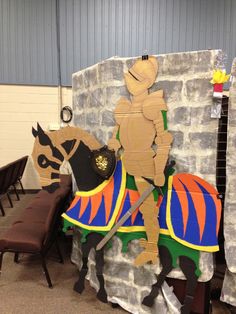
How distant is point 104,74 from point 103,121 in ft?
1.11

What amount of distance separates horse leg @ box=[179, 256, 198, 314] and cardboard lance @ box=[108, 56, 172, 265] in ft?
0.69

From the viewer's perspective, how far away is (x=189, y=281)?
6.17 ft

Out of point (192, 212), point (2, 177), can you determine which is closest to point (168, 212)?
point (192, 212)

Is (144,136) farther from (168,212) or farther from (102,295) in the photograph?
(102,295)

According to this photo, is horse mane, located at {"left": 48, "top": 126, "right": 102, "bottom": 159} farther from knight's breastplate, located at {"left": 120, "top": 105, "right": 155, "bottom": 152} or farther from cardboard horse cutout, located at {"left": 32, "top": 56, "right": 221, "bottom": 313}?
knight's breastplate, located at {"left": 120, "top": 105, "right": 155, "bottom": 152}

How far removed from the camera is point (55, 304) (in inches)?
87.9

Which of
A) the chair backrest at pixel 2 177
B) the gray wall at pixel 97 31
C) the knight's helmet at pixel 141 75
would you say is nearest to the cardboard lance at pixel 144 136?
the knight's helmet at pixel 141 75

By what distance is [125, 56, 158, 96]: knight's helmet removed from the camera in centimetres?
181

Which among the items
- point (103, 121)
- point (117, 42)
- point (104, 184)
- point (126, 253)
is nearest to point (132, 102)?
point (103, 121)

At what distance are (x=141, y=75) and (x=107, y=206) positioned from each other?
0.95 m

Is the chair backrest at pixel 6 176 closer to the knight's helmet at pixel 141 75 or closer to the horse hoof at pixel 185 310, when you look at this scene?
the knight's helmet at pixel 141 75

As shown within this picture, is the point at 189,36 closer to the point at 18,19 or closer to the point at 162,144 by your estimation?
the point at 18,19

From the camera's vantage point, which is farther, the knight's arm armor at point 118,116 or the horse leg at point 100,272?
the horse leg at point 100,272

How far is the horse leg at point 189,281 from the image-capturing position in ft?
6.14
